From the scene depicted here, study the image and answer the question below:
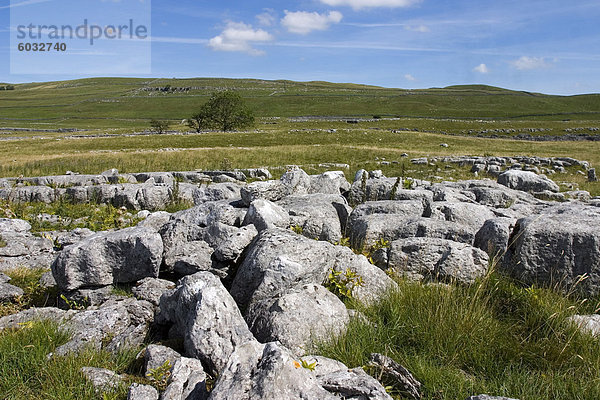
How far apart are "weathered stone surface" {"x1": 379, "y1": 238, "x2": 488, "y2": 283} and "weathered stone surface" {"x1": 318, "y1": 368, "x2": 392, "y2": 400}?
290 cm

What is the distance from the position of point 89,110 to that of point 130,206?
170560mm

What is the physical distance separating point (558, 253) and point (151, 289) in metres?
6.71

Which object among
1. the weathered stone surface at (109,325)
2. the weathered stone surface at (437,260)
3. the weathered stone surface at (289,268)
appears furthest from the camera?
the weathered stone surface at (437,260)

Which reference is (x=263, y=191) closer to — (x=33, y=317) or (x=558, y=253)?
(x=33, y=317)

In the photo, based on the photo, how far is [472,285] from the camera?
608 centimetres

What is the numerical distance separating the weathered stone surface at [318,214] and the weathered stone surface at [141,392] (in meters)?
4.52

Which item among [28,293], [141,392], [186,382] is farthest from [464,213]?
[28,293]

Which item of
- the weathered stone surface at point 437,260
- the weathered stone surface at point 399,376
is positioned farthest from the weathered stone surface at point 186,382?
the weathered stone surface at point 437,260

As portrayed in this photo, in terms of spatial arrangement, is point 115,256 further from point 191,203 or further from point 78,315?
point 191,203

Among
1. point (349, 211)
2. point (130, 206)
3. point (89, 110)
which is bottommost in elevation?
point (130, 206)

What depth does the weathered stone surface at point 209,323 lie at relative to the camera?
438cm

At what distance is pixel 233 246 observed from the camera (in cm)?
676

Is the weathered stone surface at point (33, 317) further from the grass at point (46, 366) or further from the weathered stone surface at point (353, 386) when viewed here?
the weathered stone surface at point (353, 386)

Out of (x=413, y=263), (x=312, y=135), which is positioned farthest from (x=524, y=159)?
(x=413, y=263)
